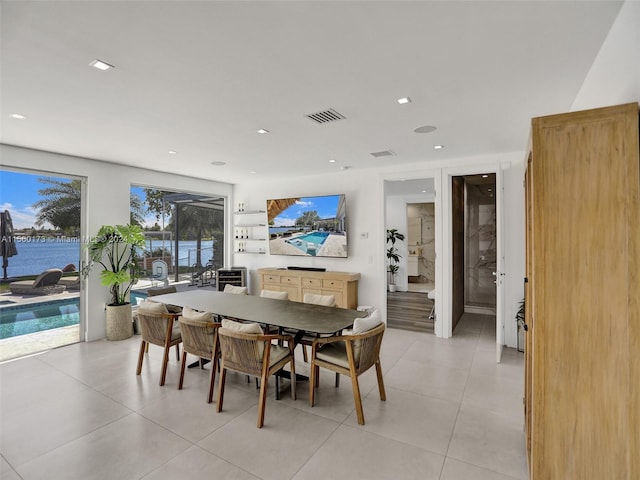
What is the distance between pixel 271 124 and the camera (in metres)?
3.39

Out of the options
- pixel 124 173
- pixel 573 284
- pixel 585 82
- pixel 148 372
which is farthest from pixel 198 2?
pixel 124 173

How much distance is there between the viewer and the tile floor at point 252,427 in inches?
84.7

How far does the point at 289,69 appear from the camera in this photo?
2262 mm

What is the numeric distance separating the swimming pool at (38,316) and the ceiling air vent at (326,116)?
456 centimetres

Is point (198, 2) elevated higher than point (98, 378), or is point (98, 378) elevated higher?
point (198, 2)

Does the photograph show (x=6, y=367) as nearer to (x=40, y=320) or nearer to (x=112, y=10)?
(x=40, y=320)

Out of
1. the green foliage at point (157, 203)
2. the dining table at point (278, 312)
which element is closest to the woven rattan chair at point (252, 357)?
the dining table at point (278, 312)

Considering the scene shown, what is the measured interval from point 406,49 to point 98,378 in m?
4.37

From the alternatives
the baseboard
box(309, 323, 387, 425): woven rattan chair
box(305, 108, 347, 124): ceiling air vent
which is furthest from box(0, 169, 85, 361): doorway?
the baseboard

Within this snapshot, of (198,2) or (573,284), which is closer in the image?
(573,284)

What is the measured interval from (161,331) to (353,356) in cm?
219

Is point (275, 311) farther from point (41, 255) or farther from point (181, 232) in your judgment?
point (181, 232)

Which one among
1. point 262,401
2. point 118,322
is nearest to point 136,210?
point 118,322

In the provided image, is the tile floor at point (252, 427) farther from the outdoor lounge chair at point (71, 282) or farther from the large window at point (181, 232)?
the large window at point (181, 232)
